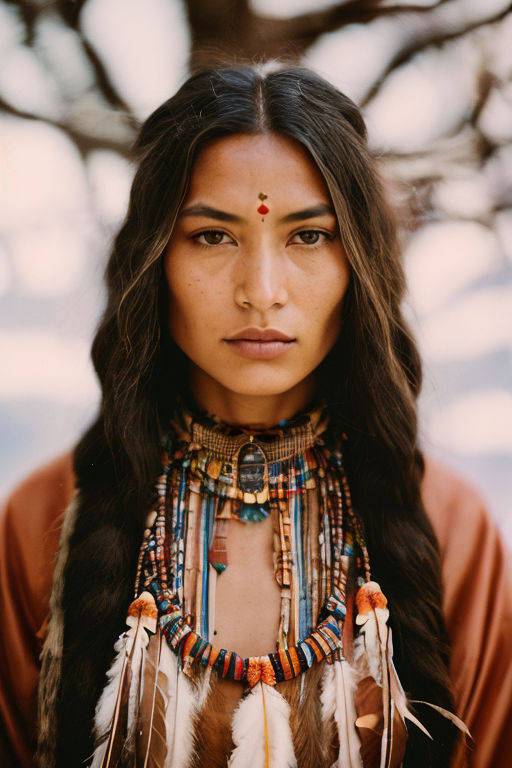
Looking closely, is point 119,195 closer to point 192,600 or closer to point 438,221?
point 438,221

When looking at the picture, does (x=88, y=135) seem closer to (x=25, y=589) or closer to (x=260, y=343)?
(x=260, y=343)

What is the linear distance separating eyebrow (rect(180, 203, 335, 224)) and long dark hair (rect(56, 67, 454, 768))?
0.03 m

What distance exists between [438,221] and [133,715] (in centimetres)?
106

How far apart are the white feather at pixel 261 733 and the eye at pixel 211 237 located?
0.68 metres

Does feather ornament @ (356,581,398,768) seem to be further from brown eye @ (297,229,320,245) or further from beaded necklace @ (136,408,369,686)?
brown eye @ (297,229,320,245)

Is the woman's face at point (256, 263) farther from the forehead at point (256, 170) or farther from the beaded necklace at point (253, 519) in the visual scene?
the beaded necklace at point (253, 519)

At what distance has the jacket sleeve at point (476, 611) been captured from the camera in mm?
1066

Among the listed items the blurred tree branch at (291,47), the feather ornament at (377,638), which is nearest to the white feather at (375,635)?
the feather ornament at (377,638)

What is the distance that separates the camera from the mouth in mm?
967

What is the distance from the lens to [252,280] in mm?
937

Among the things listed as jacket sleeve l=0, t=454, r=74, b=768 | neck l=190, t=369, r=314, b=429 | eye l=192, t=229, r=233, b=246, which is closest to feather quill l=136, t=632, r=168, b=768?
jacket sleeve l=0, t=454, r=74, b=768

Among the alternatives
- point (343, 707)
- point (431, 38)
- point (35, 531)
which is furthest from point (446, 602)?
point (431, 38)

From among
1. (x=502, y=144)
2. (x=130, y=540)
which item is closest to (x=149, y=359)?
(x=130, y=540)

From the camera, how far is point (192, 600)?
1.02 m
